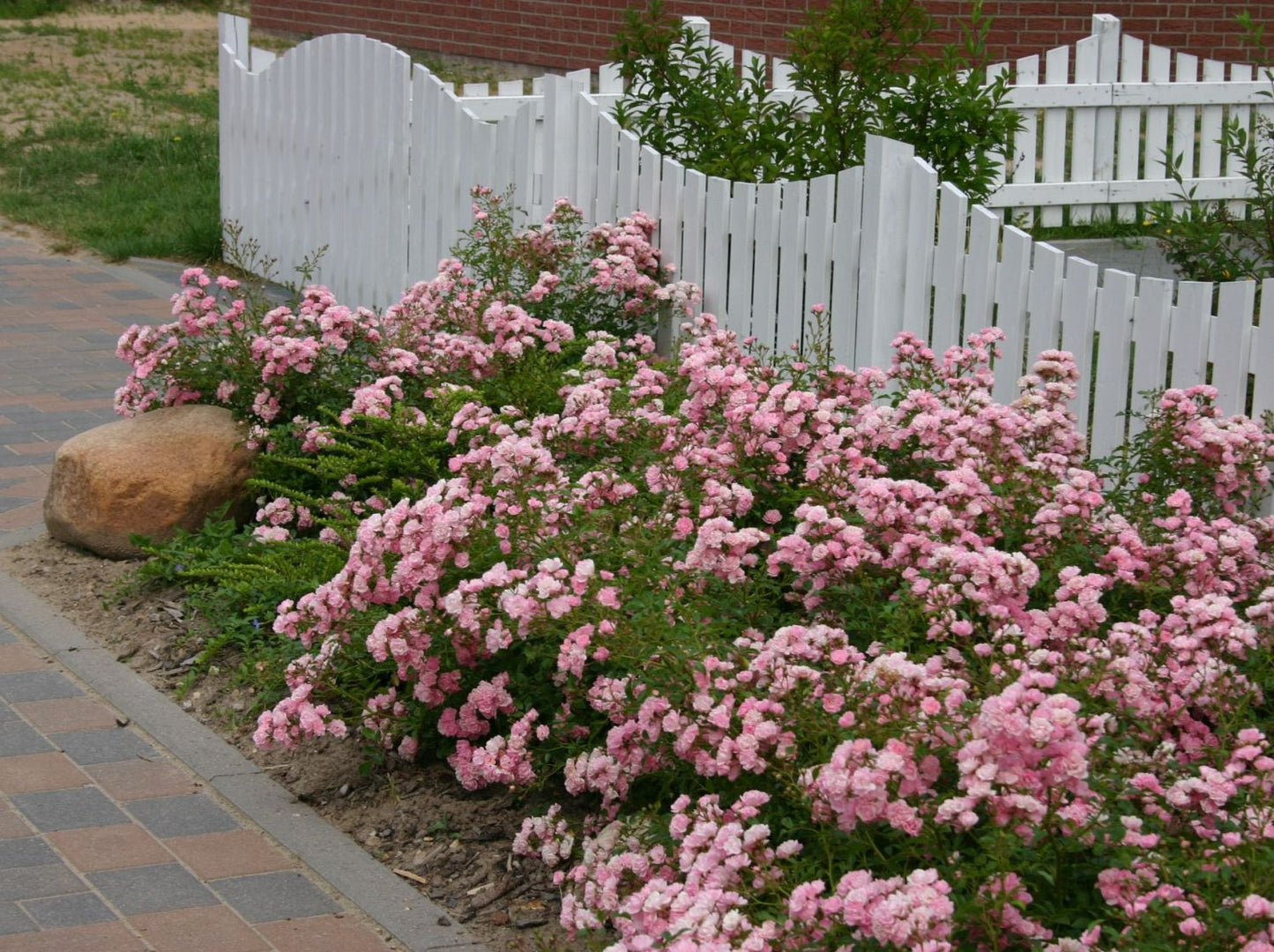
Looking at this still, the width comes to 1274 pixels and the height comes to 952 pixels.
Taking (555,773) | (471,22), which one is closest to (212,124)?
(471,22)

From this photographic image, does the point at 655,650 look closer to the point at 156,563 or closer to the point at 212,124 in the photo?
the point at 156,563

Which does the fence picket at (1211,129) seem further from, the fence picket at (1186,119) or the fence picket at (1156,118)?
the fence picket at (1156,118)

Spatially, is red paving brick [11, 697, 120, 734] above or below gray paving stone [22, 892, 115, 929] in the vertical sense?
above

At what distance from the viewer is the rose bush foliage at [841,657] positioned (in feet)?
9.73

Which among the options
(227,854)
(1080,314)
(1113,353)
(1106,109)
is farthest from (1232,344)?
(1106,109)

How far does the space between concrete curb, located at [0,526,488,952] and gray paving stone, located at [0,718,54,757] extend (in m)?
0.27

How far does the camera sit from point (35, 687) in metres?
5.21

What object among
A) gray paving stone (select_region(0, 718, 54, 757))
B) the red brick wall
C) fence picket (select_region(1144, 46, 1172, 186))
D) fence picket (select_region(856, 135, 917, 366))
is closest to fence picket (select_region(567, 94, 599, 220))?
fence picket (select_region(856, 135, 917, 366))

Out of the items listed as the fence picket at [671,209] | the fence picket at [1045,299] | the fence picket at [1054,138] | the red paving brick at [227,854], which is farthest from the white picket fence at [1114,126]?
the red paving brick at [227,854]

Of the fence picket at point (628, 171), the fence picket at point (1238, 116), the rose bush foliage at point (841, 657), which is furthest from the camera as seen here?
the fence picket at point (1238, 116)

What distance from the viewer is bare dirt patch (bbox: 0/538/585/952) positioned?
4008mm

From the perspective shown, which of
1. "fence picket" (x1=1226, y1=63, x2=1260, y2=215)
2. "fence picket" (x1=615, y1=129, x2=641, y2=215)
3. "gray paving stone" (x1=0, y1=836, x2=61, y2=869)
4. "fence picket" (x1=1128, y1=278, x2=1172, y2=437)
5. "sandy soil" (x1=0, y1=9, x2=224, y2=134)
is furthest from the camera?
"sandy soil" (x1=0, y1=9, x2=224, y2=134)

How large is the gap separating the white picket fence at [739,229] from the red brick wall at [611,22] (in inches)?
110

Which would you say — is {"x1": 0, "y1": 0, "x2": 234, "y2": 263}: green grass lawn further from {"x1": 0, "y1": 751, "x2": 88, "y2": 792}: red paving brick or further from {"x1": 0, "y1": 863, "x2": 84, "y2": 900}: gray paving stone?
{"x1": 0, "y1": 863, "x2": 84, "y2": 900}: gray paving stone
